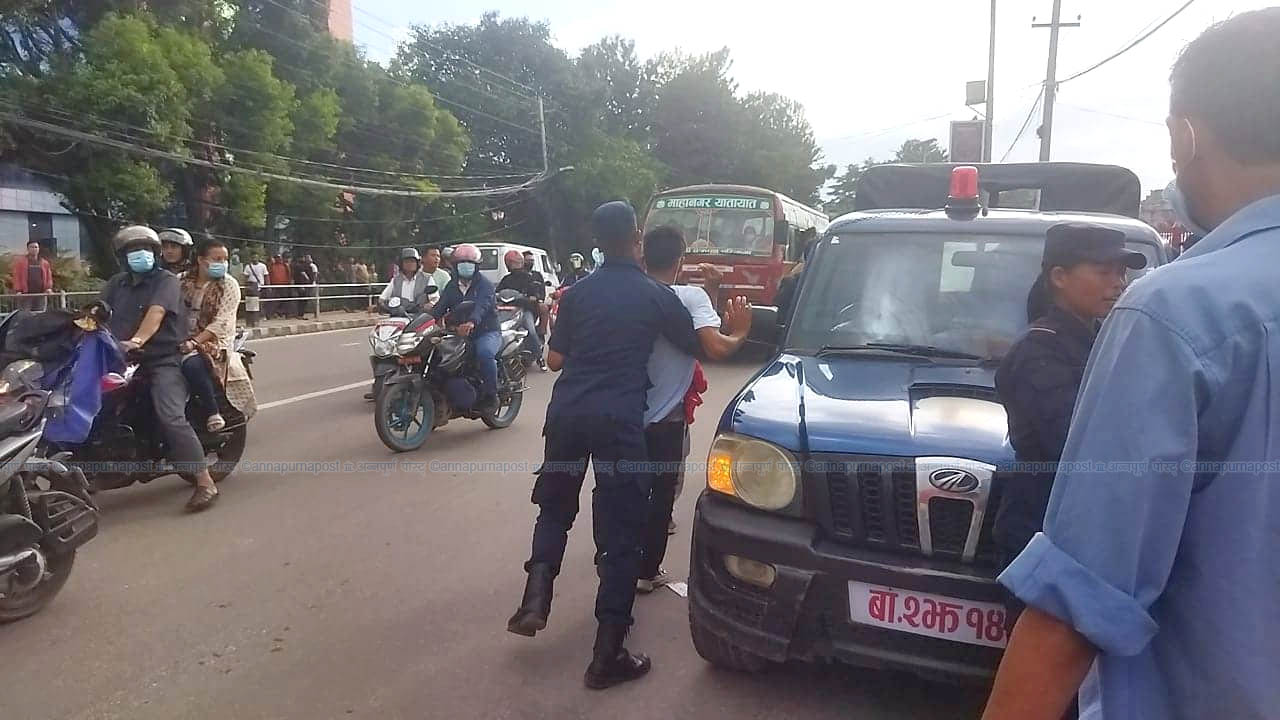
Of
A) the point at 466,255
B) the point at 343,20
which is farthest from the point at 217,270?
the point at 343,20

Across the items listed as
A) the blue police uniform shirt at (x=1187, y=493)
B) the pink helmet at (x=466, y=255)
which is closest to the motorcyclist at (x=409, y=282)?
the pink helmet at (x=466, y=255)

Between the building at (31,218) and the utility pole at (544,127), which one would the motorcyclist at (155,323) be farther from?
the utility pole at (544,127)

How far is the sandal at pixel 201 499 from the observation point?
17.3 ft

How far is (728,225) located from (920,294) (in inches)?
456

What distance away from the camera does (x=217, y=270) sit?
6.11m

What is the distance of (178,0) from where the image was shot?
20.5 metres

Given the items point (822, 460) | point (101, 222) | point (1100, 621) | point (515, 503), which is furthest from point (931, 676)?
point (101, 222)

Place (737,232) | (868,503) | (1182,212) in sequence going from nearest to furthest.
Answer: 1. (1182,212)
2. (868,503)
3. (737,232)

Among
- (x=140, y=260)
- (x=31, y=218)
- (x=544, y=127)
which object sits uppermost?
(x=544, y=127)

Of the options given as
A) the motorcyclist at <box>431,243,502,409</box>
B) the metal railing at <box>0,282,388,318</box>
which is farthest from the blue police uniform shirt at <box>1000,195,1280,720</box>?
the metal railing at <box>0,282,388,318</box>

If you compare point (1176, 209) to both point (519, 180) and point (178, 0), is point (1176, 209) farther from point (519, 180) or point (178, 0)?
point (519, 180)

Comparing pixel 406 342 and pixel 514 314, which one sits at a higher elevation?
pixel 514 314

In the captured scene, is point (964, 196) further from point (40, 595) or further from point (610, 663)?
point (40, 595)

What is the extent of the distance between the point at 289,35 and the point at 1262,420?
92.3ft
